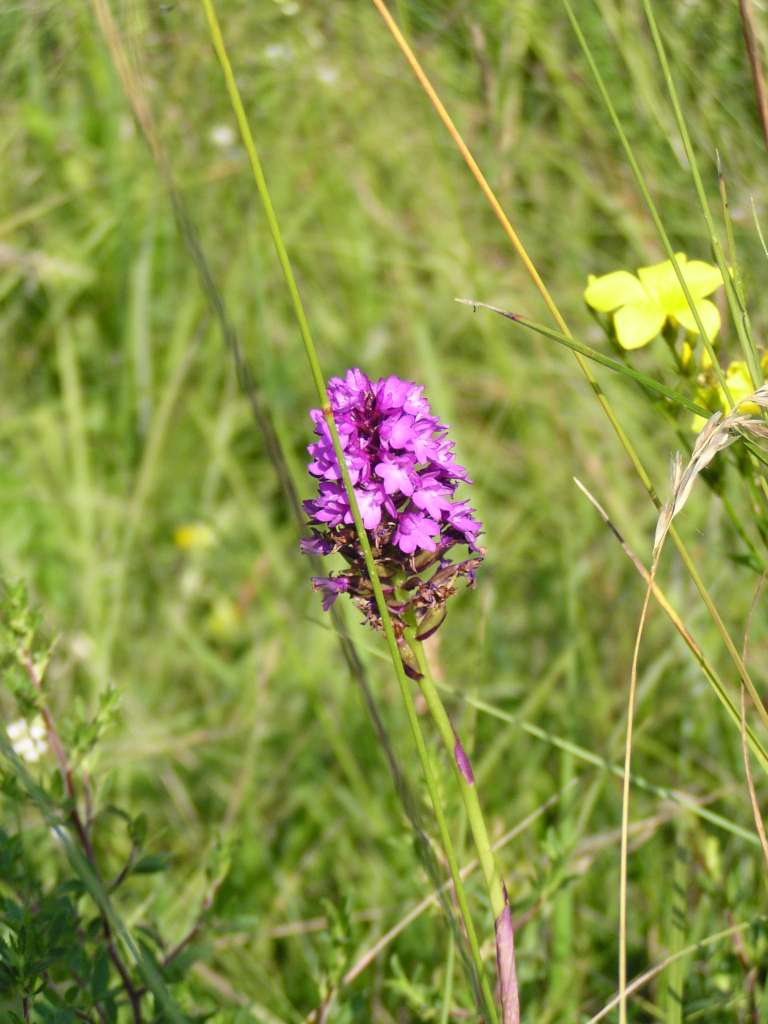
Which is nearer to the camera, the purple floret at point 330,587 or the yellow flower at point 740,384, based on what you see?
the purple floret at point 330,587

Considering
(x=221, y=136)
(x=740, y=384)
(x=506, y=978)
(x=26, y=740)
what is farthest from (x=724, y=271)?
(x=221, y=136)

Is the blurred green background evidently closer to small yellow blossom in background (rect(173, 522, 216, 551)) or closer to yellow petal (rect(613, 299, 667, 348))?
small yellow blossom in background (rect(173, 522, 216, 551))

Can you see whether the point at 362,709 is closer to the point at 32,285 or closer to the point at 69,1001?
the point at 69,1001

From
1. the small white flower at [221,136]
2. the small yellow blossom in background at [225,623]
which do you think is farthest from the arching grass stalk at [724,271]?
the small white flower at [221,136]

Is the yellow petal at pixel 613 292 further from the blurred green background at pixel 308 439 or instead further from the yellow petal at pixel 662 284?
the blurred green background at pixel 308 439

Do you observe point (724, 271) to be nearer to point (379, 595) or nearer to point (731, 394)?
point (731, 394)

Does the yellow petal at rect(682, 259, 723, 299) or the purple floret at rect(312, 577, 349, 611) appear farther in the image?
the yellow petal at rect(682, 259, 723, 299)

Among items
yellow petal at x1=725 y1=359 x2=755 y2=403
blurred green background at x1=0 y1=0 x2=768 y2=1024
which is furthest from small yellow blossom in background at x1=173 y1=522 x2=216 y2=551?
yellow petal at x1=725 y1=359 x2=755 y2=403

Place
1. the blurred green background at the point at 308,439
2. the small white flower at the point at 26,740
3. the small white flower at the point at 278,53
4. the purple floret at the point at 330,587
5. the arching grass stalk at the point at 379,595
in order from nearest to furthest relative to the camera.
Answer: the arching grass stalk at the point at 379,595 < the purple floret at the point at 330,587 < the small white flower at the point at 26,740 < the blurred green background at the point at 308,439 < the small white flower at the point at 278,53
